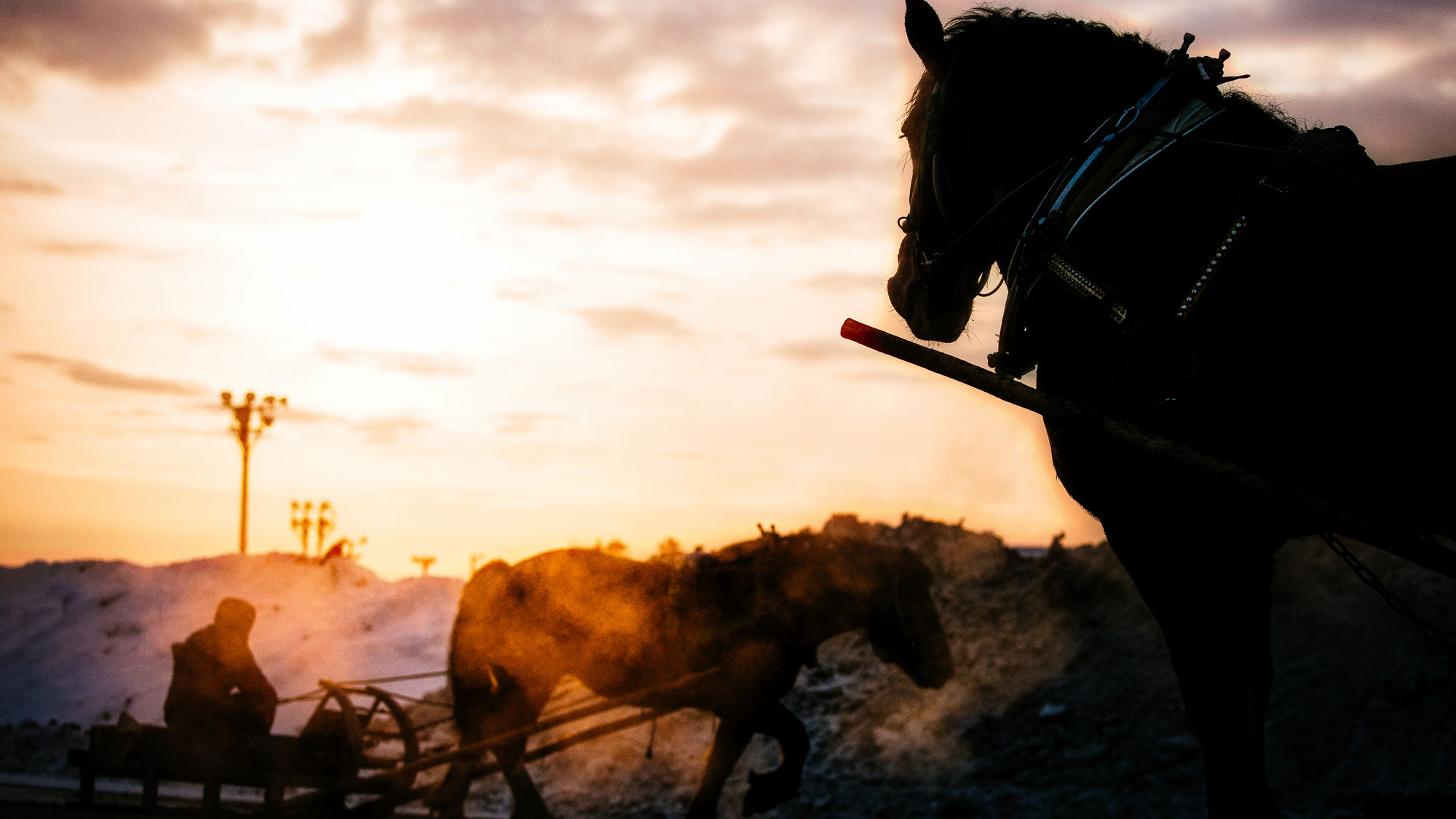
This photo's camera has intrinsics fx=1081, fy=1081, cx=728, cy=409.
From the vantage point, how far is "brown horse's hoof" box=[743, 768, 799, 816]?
8.07 m

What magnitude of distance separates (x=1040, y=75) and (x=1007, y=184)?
0.32 m

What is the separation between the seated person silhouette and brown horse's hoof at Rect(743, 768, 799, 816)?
12.6 ft

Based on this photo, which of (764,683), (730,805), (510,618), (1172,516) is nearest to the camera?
(1172,516)

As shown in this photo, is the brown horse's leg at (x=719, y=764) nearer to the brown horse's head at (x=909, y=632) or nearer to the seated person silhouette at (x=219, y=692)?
the brown horse's head at (x=909, y=632)

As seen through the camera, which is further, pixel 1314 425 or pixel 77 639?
pixel 77 639

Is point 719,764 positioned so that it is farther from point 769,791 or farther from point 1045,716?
point 1045,716

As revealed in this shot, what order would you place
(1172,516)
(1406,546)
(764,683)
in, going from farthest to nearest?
(764,683) → (1172,516) → (1406,546)

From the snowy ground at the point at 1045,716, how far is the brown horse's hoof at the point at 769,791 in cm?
296

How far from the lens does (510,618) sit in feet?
30.5

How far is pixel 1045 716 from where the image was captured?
11.8m

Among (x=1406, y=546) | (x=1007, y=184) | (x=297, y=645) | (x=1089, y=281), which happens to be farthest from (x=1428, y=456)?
(x=297, y=645)

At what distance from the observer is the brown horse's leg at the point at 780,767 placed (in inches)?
319

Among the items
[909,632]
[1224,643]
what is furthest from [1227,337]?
[909,632]

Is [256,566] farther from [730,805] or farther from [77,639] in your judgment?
[730,805]
